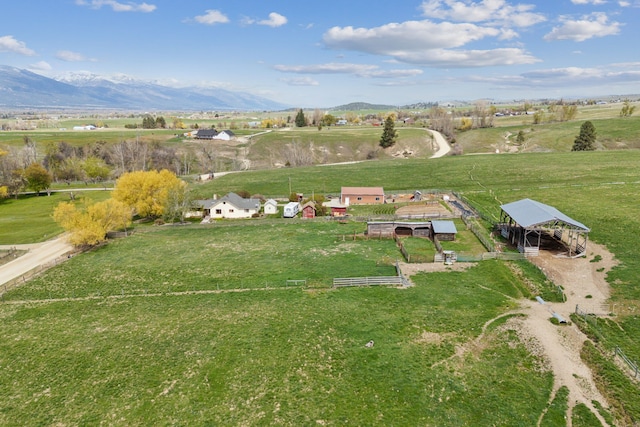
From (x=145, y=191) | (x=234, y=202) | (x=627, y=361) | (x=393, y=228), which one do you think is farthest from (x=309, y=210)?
(x=627, y=361)

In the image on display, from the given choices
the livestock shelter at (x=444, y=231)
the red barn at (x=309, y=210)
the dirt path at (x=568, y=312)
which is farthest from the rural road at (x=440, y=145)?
the dirt path at (x=568, y=312)

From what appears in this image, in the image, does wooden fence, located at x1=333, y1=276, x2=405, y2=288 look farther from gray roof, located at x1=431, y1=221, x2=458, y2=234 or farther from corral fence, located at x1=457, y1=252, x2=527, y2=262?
gray roof, located at x1=431, y1=221, x2=458, y2=234

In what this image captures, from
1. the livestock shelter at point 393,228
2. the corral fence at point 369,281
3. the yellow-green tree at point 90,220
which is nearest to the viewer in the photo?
the corral fence at point 369,281

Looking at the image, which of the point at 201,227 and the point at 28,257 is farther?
the point at 201,227

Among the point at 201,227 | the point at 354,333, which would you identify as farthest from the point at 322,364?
the point at 201,227

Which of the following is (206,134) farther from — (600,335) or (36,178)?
(600,335)

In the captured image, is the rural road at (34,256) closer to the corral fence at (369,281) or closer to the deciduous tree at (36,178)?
the corral fence at (369,281)

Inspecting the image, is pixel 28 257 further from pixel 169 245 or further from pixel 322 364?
pixel 322 364
